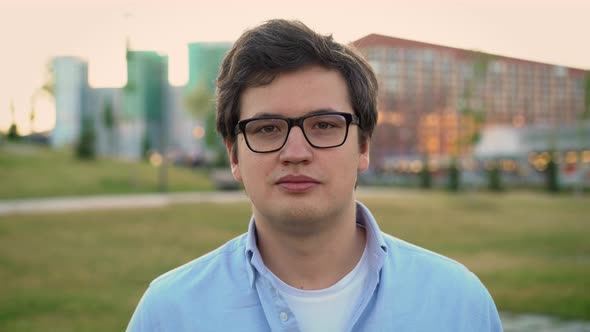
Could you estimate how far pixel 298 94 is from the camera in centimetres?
199

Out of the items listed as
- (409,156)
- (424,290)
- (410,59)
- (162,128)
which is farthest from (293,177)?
(162,128)

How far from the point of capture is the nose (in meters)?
1.95

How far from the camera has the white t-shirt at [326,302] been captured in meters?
1.95

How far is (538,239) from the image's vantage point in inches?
533

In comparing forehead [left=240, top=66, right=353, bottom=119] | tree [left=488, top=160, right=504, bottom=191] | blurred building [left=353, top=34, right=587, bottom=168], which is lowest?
tree [left=488, top=160, right=504, bottom=191]

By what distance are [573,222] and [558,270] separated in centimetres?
779

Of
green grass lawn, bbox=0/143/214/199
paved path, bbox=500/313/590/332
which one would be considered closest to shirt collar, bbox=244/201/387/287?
paved path, bbox=500/313/590/332

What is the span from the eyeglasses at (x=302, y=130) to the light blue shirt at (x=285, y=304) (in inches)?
14.4

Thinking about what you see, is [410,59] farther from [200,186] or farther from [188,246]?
[200,186]

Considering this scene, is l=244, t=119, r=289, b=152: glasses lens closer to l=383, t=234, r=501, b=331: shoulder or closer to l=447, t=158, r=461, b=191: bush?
l=383, t=234, r=501, b=331: shoulder

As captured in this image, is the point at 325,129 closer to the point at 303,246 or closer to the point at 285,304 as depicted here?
the point at 303,246

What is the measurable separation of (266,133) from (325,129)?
0.21m

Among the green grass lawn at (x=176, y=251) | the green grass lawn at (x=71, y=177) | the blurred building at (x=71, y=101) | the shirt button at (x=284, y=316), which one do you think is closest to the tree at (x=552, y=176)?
the green grass lawn at (x=176, y=251)

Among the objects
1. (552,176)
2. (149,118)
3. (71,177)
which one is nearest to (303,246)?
(71,177)
